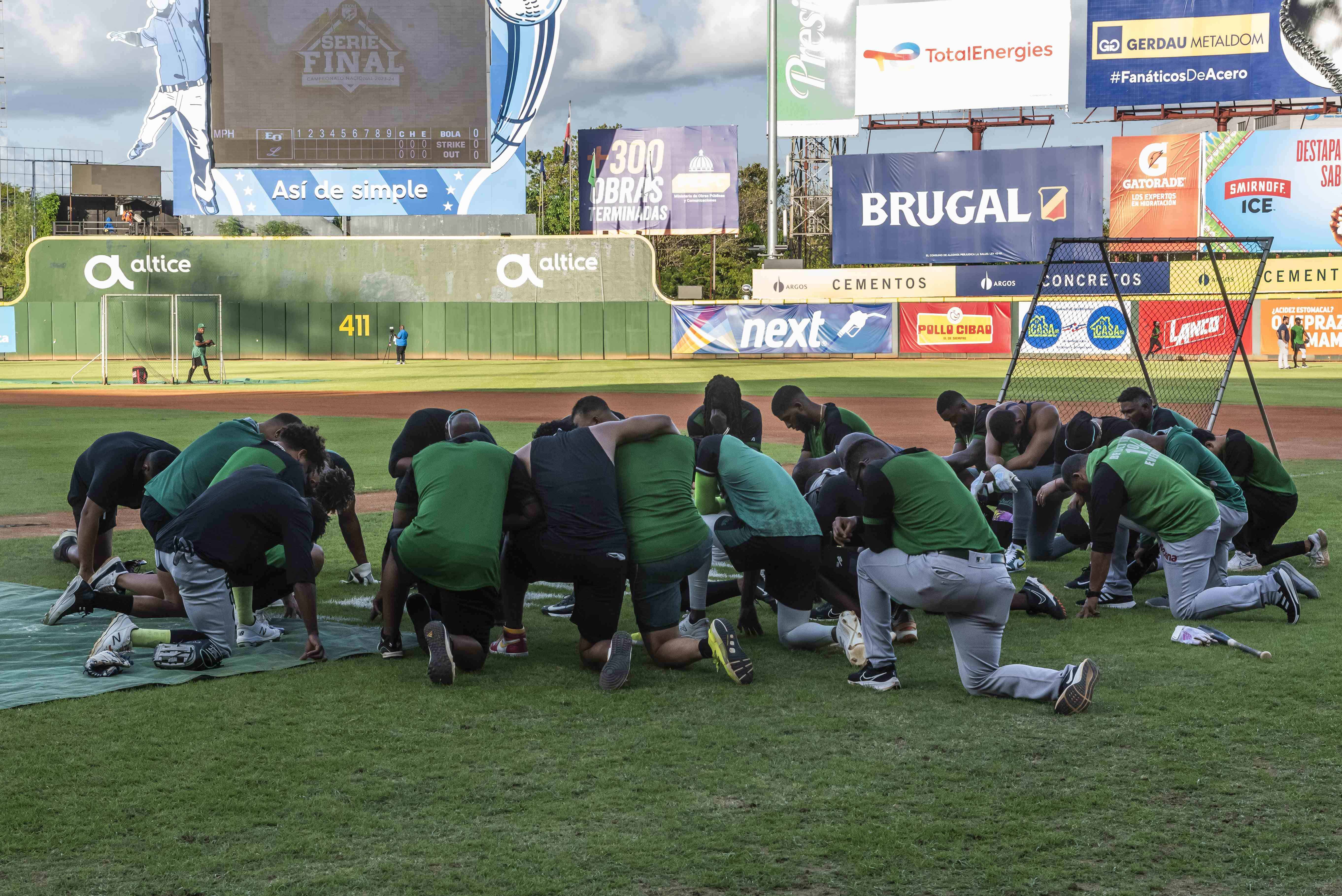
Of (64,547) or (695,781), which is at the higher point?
(64,547)

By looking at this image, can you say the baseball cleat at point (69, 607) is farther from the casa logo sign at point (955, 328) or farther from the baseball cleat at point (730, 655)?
the casa logo sign at point (955, 328)

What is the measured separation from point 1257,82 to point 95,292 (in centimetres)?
4993

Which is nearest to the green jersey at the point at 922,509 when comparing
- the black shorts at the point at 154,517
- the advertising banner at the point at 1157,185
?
the black shorts at the point at 154,517

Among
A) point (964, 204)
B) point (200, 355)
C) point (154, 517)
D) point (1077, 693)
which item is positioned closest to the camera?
point (1077, 693)

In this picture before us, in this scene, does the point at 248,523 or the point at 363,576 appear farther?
the point at 363,576

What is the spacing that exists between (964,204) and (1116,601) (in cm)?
4709

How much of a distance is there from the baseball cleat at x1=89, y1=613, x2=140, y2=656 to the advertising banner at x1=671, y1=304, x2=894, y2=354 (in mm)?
42738

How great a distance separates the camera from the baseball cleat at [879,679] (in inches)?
268

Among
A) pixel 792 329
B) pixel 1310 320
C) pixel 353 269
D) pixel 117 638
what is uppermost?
pixel 353 269

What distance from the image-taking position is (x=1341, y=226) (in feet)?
166

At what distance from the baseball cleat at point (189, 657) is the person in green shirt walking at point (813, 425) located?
391 cm

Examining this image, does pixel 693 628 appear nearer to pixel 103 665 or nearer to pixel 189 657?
pixel 189 657

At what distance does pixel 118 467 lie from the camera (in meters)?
8.62

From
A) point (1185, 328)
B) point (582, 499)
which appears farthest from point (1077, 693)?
point (1185, 328)
